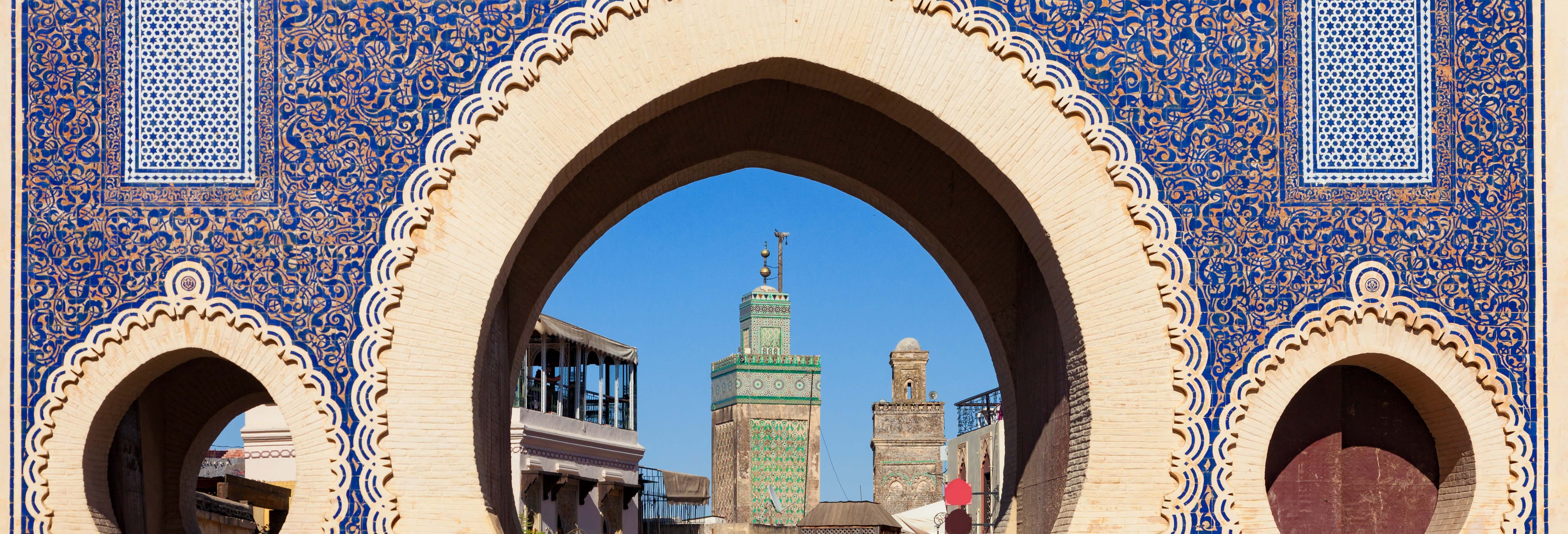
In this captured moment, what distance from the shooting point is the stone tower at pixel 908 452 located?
81.5 feet

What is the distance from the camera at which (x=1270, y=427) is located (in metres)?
6.61

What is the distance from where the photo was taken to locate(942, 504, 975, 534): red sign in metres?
11.0

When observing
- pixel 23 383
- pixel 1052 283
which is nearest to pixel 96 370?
pixel 23 383

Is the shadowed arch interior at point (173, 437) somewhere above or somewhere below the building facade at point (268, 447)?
above

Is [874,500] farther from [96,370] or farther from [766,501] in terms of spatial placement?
[96,370]

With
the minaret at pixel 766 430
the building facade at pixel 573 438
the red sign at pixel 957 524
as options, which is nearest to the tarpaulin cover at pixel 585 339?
the building facade at pixel 573 438

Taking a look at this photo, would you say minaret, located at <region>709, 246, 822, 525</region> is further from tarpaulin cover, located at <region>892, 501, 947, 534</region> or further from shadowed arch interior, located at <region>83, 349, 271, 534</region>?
shadowed arch interior, located at <region>83, 349, 271, 534</region>

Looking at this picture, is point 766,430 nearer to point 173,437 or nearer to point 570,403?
point 570,403

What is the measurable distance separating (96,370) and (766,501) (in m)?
23.9

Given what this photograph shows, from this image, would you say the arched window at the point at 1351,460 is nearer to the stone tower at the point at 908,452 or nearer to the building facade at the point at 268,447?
the building facade at the point at 268,447

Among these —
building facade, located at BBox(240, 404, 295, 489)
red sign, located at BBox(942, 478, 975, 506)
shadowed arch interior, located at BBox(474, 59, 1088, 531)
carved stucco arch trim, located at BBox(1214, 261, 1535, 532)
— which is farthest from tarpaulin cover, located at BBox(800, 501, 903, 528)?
carved stucco arch trim, located at BBox(1214, 261, 1535, 532)

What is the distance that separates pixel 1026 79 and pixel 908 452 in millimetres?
18632

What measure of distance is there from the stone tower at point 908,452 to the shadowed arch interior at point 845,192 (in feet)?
53.4

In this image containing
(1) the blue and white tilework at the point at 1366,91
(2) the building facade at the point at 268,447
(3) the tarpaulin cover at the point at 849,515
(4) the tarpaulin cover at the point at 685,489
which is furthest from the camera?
(4) the tarpaulin cover at the point at 685,489
